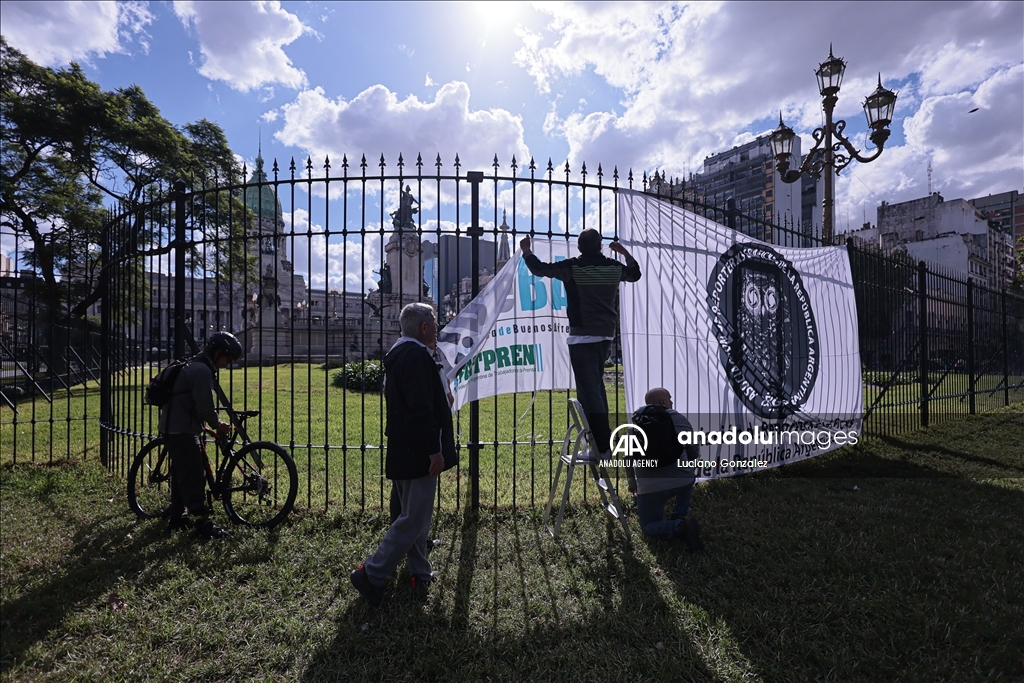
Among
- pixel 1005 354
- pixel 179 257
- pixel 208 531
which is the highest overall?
pixel 179 257

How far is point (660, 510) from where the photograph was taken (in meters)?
4.33

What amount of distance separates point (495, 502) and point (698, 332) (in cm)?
273

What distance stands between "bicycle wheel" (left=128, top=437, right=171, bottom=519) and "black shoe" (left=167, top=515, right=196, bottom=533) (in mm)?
210

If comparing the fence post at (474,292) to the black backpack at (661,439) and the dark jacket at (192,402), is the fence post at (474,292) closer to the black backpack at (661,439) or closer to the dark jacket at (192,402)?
the black backpack at (661,439)

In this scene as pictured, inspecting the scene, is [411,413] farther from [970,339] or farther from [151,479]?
[970,339]

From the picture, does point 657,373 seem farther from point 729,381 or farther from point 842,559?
point 842,559

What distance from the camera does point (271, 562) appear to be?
406 centimetres

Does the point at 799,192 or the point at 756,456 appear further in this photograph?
the point at 799,192

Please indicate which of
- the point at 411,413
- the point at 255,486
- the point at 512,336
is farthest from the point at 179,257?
the point at 411,413

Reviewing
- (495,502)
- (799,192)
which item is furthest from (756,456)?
(799,192)

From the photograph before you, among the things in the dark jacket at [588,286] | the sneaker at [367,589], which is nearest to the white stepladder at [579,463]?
the dark jacket at [588,286]

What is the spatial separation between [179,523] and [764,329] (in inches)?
246

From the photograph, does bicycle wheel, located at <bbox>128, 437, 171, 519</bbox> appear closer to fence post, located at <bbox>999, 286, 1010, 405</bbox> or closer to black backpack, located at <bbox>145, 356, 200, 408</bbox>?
black backpack, located at <bbox>145, 356, 200, 408</bbox>

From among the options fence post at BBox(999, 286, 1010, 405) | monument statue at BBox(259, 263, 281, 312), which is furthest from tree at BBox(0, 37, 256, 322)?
fence post at BBox(999, 286, 1010, 405)
